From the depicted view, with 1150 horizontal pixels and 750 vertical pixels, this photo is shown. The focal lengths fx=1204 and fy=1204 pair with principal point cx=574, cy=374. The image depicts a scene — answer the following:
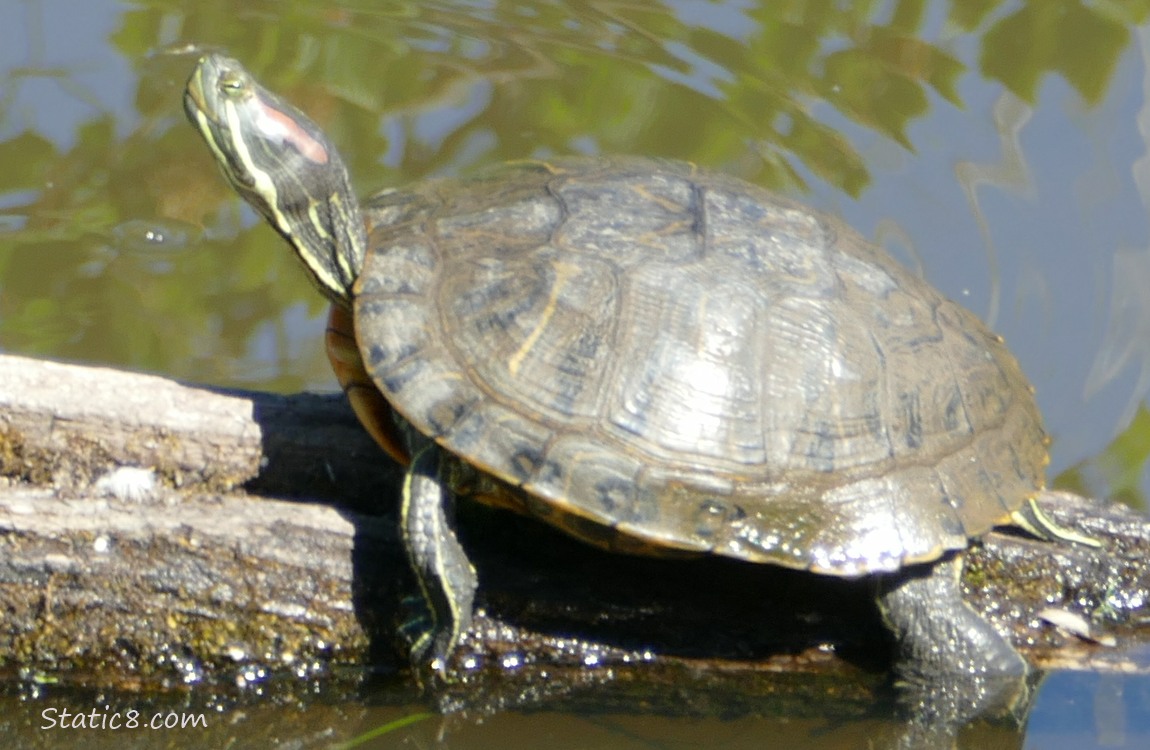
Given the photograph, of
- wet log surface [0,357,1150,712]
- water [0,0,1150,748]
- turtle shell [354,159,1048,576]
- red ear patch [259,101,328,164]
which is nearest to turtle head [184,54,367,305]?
red ear patch [259,101,328,164]

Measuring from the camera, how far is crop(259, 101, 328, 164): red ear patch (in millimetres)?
4430

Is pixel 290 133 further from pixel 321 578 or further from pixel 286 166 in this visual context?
pixel 321 578

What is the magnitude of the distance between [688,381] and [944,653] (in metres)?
1.30

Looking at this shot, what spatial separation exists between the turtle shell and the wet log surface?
1.33 feet

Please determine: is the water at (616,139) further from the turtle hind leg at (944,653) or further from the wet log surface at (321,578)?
the turtle hind leg at (944,653)

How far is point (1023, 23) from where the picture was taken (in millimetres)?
9281

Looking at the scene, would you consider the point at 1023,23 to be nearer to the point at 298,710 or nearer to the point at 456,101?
the point at 456,101

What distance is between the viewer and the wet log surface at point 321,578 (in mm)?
3908

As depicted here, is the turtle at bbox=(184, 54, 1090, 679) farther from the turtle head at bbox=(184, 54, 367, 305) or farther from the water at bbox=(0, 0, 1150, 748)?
the water at bbox=(0, 0, 1150, 748)

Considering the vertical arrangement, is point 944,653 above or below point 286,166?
below

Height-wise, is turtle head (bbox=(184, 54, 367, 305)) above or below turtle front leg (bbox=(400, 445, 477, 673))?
above

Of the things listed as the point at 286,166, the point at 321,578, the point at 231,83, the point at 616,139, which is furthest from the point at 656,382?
the point at 616,139

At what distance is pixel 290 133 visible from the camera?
4457 millimetres

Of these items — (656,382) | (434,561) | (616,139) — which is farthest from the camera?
(616,139)
